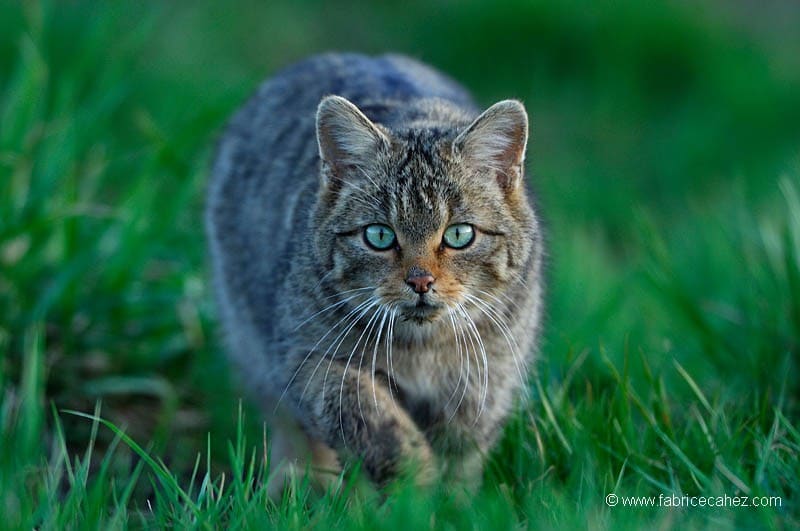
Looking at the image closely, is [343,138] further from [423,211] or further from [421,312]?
[421,312]

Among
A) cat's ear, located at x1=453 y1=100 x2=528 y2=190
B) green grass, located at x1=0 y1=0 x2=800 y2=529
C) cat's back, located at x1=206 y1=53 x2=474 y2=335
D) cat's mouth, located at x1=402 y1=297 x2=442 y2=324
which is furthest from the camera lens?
cat's back, located at x1=206 y1=53 x2=474 y2=335

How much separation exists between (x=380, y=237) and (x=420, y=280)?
0.69 ft

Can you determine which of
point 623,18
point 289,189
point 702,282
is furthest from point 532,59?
point 289,189

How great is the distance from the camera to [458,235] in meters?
3.12

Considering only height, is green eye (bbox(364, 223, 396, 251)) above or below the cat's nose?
above

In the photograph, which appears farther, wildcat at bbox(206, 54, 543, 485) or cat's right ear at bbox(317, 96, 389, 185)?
cat's right ear at bbox(317, 96, 389, 185)

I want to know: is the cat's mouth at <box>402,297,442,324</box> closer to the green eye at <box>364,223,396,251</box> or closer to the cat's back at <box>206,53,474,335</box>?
the green eye at <box>364,223,396,251</box>

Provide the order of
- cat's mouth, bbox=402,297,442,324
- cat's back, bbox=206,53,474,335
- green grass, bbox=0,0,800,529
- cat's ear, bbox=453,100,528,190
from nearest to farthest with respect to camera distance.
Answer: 1. green grass, bbox=0,0,800,529
2. cat's mouth, bbox=402,297,442,324
3. cat's ear, bbox=453,100,528,190
4. cat's back, bbox=206,53,474,335

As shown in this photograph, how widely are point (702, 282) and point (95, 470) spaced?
276 centimetres

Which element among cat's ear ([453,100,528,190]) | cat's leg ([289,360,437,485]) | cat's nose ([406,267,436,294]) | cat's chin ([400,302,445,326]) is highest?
cat's ear ([453,100,528,190])

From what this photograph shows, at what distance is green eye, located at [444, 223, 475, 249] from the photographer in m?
3.11

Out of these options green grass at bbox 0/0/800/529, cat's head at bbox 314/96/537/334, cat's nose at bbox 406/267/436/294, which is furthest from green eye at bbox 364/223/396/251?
green grass at bbox 0/0/800/529

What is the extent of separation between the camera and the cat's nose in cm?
298

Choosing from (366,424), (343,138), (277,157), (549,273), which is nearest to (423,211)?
(343,138)
